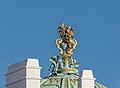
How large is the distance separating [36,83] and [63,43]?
638cm

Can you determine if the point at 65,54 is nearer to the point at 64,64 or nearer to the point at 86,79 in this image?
the point at 64,64

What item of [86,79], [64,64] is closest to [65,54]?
[64,64]

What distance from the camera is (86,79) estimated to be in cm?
7225

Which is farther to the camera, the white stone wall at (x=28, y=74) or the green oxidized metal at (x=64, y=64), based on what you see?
the green oxidized metal at (x=64, y=64)

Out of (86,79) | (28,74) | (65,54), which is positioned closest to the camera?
(28,74)

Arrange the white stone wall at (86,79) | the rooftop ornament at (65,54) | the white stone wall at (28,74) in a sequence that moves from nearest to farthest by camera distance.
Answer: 1. the white stone wall at (28,74)
2. the white stone wall at (86,79)
3. the rooftop ornament at (65,54)

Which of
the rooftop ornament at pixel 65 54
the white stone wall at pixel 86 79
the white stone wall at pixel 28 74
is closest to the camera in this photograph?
the white stone wall at pixel 28 74

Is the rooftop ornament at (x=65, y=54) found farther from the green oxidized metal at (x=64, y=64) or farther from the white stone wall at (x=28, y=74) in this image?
the white stone wall at (x=28, y=74)

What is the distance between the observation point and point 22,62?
71.6 metres

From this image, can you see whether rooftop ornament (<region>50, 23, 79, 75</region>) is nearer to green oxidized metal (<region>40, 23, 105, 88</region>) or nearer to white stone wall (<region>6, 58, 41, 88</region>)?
green oxidized metal (<region>40, 23, 105, 88</region>)


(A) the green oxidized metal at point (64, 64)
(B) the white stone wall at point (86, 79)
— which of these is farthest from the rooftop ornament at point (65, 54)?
(B) the white stone wall at point (86, 79)

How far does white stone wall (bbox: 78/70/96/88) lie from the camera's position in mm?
72125

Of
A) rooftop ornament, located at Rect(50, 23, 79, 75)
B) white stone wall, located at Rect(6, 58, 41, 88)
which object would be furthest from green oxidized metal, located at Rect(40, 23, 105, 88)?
white stone wall, located at Rect(6, 58, 41, 88)

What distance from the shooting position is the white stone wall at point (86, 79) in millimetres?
72125
